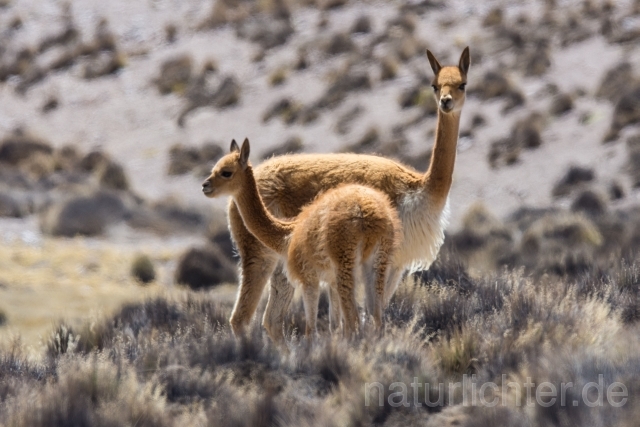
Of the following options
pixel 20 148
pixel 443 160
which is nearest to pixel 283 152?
pixel 20 148

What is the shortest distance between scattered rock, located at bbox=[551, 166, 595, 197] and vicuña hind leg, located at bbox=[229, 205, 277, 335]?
13828 millimetres

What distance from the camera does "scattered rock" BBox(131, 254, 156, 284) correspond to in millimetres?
17406

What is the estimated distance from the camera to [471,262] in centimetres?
1636

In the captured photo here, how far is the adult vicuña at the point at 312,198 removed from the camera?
832 centimetres

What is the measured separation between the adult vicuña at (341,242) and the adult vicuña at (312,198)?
64cm

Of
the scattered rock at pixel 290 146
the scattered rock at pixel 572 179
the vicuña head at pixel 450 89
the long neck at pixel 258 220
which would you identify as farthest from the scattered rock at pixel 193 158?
the long neck at pixel 258 220

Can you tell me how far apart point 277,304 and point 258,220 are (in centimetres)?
110

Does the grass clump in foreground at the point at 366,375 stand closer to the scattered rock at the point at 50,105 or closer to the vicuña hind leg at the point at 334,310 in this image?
the vicuña hind leg at the point at 334,310

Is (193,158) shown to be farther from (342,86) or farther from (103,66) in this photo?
(103,66)

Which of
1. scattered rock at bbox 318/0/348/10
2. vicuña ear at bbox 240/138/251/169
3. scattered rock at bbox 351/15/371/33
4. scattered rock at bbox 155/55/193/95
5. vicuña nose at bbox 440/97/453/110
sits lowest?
vicuña ear at bbox 240/138/251/169

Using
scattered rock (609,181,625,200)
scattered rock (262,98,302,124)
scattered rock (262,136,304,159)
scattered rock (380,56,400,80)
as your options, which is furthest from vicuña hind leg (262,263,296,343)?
scattered rock (380,56,400,80)

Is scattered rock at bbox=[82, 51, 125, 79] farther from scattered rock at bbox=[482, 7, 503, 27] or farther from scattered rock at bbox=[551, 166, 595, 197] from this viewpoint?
scattered rock at bbox=[551, 166, 595, 197]

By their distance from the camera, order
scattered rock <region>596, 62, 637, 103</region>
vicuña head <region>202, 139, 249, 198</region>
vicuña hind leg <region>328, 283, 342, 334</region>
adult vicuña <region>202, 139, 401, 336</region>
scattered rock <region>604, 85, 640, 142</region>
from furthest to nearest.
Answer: scattered rock <region>596, 62, 637, 103</region>
scattered rock <region>604, 85, 640, 142</region>
vicuña head <region>202, 139, 249, 198</region>
vicuña hind leg <region>328, 283, 342, 334</region>
adult vicuña <region>202, 139, 401, 336</region>

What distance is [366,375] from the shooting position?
6.16m
